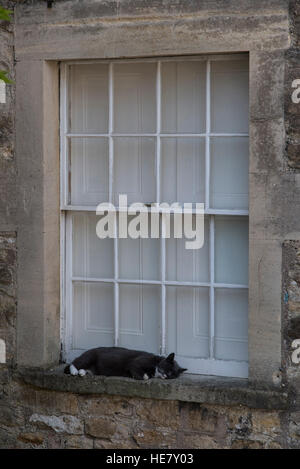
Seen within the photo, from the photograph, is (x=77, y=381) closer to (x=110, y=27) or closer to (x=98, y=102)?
(x=98, y=102)

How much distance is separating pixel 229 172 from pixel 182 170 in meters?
0.31

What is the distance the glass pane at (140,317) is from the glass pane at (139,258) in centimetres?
8

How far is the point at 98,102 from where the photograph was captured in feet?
16.6

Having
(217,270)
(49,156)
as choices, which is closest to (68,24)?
(49,156)

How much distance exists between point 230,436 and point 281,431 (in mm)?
318

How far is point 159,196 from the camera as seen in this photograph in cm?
492

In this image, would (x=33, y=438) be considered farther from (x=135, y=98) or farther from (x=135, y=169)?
(x=135, y=98)

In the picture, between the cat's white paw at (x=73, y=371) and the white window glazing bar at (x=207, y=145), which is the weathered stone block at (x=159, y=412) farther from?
the white window glazing bar at (x=207, y=145)

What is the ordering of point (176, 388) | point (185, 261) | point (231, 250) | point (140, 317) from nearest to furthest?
point (176, 388) → point (231, 250) → point (185, 261) → point (140, 317)

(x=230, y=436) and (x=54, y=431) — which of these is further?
(x=54, y=431)

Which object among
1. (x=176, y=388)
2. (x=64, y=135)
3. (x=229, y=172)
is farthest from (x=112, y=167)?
(x=176, y=388)

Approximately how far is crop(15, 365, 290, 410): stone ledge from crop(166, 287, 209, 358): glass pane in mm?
188

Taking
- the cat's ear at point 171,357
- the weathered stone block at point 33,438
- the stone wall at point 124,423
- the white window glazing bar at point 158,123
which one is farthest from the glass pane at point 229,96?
the weathered stone block at point 33,438

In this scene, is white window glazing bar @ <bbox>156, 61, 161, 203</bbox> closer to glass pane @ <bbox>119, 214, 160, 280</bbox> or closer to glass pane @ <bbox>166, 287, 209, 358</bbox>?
glass pane @ <bbox>119, 214, 160, 280</bbox>
